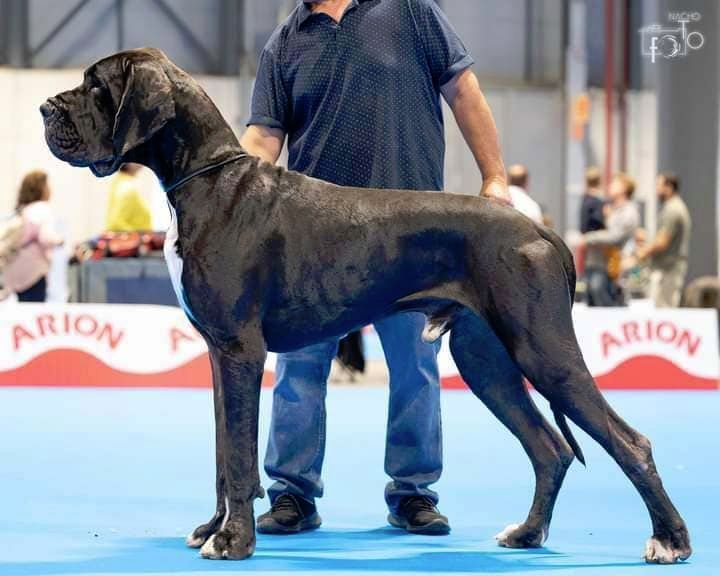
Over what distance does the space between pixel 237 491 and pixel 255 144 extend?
1258 mm

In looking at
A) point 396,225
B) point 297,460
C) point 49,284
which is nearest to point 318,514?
point 297,460

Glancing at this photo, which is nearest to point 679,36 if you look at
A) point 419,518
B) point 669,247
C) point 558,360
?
point 669,247

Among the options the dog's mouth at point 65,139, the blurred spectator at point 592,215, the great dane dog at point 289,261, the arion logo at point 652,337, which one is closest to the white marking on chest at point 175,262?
the great dane dog at point 289,261

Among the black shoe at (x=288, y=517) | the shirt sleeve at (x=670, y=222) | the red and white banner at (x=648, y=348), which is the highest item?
the shirt sleeve at (x=670, y=222)

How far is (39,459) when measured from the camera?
604 centimetres

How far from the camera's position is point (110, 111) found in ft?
12.4

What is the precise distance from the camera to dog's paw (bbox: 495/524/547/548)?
409 cm

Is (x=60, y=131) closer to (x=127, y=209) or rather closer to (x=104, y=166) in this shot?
(x=104, y=166)

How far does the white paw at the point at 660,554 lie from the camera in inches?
149

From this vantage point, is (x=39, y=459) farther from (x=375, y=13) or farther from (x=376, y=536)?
(x=375, y=13)

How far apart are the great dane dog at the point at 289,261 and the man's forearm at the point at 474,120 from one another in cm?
64

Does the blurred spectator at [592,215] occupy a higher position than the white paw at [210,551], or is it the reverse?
the blurred spectator at [592,215]

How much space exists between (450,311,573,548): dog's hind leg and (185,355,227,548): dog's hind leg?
2.44ft

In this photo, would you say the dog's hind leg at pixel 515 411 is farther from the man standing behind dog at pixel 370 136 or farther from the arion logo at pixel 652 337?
the arion logo at pixel 652 337
